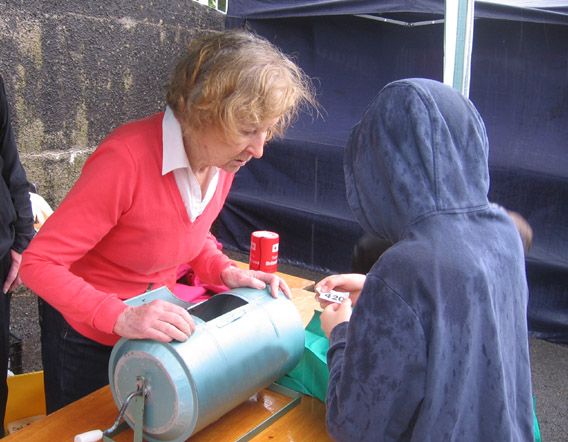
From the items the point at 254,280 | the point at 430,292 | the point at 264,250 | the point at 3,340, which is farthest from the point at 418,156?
the point at 3,340

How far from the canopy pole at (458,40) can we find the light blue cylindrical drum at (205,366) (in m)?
0.94

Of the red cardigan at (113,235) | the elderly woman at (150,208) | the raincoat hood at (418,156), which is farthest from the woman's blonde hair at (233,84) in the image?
the raincoat hood at (418,156)

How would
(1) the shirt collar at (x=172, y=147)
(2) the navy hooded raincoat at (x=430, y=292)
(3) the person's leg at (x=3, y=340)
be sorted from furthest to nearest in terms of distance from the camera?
(3) the person's leg at (x=3, y=340), (1) the shirt collar at (x=172, y=147), (2) the navy hooded raincoat at (x=430, y=292)

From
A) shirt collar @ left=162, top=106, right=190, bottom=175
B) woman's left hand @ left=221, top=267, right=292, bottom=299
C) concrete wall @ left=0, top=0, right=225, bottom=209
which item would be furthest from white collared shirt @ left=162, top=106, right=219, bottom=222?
concrete wall @ left=0, top=0, right=225, bottom=209

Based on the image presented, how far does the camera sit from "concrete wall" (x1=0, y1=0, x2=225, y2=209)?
117 inches

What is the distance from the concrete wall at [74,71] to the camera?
297 centimetres

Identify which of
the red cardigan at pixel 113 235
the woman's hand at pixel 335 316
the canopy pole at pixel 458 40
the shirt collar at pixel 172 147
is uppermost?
the canopy pole at pixel 458 40

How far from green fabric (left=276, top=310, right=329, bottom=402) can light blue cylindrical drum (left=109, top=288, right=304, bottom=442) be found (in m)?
0.11

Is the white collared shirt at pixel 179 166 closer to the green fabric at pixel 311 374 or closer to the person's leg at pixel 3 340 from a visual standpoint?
the green fabric at pixel 311 374

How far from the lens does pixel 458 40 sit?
1.69 meters

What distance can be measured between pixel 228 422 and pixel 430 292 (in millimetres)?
652

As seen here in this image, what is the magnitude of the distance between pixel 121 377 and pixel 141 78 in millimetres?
3099

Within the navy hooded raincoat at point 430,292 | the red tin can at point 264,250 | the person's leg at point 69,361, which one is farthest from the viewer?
the red tin can at point 264,250

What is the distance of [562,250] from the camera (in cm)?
366
